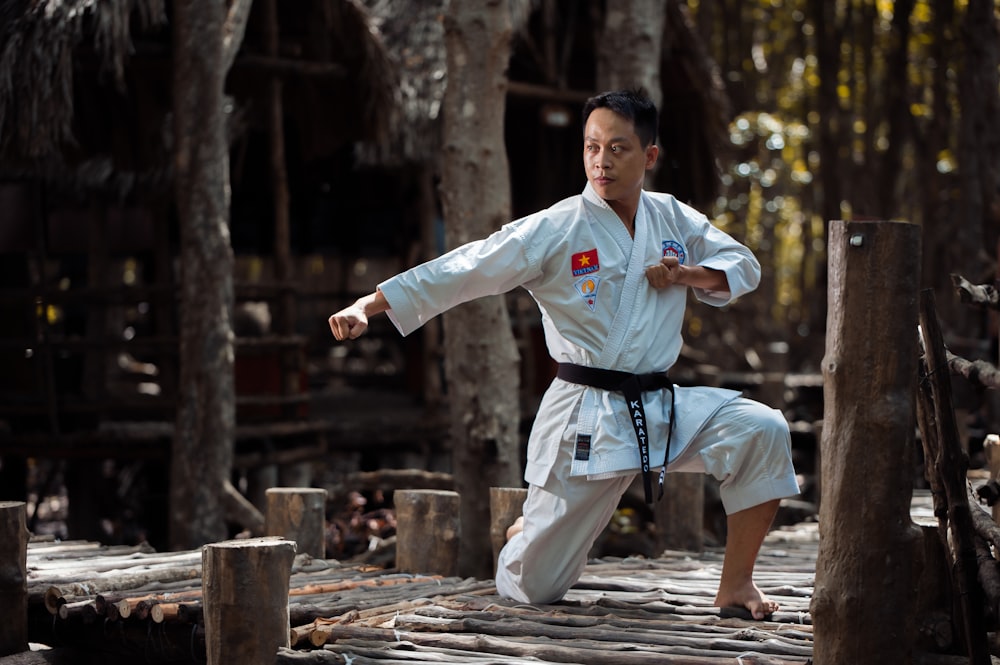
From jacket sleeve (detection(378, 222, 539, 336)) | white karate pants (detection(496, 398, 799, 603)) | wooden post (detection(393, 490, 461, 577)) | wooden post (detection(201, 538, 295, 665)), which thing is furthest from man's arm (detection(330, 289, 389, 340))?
wooden post (detection(393, 490, 461, 577))

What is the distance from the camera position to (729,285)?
4039 millimetres

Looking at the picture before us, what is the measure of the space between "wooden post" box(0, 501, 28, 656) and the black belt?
1790mm

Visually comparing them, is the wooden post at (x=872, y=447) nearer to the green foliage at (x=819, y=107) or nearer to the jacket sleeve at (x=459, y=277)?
the jacket sleeve at (x=459, y=277)

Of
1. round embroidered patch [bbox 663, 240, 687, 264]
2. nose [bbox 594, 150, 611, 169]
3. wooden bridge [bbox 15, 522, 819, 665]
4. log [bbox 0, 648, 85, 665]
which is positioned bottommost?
log [bbox 0, 648, 85, 665]

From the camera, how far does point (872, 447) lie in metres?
2.96

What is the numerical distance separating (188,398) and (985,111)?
7.83 meters

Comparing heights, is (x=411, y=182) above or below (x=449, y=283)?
above

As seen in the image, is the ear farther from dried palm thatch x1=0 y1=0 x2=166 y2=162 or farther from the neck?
dried palm thatch x1=0 y1=0 x2=166 y2=162

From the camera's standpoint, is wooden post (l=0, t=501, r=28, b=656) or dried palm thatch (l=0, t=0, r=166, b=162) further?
dried palm thatch (l=0, t=0, r=166, b=162)

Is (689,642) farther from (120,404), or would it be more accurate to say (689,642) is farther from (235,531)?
(235,531)

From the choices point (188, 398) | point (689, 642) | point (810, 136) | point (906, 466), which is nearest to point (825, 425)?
point (906, 466)

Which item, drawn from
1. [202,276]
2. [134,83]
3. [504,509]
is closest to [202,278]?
[202,276]

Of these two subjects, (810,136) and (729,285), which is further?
(810,136)

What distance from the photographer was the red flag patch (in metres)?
3.98
